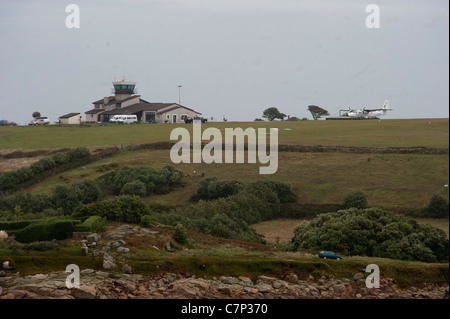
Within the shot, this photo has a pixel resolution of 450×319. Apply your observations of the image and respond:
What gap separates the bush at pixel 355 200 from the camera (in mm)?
43156

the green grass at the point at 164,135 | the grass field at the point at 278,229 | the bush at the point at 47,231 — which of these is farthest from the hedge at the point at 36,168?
the bush at the point at 47,231

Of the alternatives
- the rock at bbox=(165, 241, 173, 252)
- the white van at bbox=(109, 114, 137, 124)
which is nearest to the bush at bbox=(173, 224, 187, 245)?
the rock at bbox=(165, 241, 173, 252)

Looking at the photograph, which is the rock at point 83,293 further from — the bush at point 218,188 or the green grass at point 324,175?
the bush at point 218,188

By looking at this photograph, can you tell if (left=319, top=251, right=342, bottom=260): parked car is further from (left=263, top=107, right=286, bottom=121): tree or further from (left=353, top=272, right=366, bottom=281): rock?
(left=263, top=107, right=286, bottom=121): tree

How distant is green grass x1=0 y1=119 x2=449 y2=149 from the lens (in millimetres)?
65125

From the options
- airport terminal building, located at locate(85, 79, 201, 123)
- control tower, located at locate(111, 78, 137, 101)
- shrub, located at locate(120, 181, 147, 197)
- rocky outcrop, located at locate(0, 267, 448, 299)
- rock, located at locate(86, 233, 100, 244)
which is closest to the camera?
rocky outcrop, located at locate(0, 267, 448, 299)

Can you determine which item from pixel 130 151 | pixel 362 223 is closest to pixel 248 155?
pixel 130 151

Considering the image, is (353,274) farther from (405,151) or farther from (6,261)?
(405,151)

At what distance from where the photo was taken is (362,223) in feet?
99.0

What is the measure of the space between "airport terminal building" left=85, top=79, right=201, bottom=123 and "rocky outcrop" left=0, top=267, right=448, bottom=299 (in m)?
82.0

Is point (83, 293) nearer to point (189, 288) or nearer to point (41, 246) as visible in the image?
point (189, 288)
